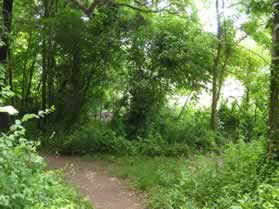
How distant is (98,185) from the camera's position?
604cm

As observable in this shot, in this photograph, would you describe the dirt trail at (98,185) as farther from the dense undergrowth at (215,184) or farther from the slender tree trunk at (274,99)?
the slender tree trunk at (274,99)

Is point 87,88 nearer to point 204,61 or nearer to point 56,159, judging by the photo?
point 56,159

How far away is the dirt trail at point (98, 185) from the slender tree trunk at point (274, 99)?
203 centimetres

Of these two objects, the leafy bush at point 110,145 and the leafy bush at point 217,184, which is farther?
the leafy bush at point 110,145

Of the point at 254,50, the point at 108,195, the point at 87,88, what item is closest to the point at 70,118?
the point at 87,88

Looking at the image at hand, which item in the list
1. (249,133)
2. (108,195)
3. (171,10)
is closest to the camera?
(108,195)

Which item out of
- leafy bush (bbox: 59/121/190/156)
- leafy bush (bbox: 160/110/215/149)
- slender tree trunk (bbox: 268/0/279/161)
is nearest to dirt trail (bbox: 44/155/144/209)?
leafy bush (bbox: 59/121/190/156)

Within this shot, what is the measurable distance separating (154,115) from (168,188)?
4.41m

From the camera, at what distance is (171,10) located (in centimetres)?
898

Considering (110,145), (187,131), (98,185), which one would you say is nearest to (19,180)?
(98,185)

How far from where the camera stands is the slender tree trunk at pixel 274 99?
4406mm

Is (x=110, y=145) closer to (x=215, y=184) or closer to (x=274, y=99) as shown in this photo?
(x=215, y=184)

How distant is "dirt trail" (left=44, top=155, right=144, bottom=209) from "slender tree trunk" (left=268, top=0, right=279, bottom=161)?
80.0 inches

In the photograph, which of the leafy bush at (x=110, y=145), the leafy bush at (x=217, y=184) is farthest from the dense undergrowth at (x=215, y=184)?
the leafy bush at (x=110, y=145)
